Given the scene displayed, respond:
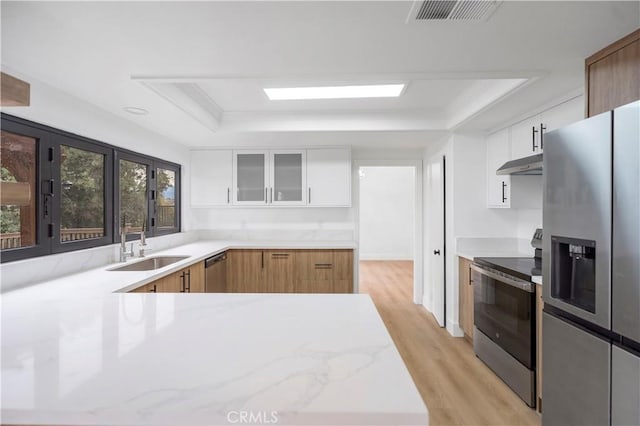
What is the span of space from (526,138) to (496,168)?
48cm

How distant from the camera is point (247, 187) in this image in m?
4.16

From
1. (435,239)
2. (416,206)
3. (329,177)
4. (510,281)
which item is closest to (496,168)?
(435,239)

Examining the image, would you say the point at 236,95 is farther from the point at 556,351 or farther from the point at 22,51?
the point at 556,351

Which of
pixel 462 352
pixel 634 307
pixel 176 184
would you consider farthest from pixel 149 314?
pixel 176 184

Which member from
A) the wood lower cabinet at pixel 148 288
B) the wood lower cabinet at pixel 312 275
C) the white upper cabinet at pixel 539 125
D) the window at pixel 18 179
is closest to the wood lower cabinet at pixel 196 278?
the wood lower cabinet at pixel 148 288

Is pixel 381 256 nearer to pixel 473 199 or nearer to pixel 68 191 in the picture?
pixel 473 199

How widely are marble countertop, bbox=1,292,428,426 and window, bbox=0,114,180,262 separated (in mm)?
552

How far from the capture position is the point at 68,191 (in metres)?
2.43

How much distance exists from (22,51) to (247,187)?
2632 millimetres

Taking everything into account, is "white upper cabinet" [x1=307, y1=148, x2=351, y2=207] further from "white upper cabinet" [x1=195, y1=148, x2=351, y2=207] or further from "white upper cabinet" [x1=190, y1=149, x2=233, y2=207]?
"white upper cabinet" [x1=190, y1=149, x2=233, y2=207]

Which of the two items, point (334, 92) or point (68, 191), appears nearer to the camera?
point (68, 191)

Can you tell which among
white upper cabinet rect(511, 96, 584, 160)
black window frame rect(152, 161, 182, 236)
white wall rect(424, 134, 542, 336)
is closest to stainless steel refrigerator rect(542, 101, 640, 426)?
white upper cabinet rect(511, 96, 584, 160)

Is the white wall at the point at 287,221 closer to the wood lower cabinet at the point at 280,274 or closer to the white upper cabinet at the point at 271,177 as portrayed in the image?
the white upper cabinet at the point at 271,177

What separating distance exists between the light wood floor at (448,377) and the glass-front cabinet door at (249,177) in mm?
2277
